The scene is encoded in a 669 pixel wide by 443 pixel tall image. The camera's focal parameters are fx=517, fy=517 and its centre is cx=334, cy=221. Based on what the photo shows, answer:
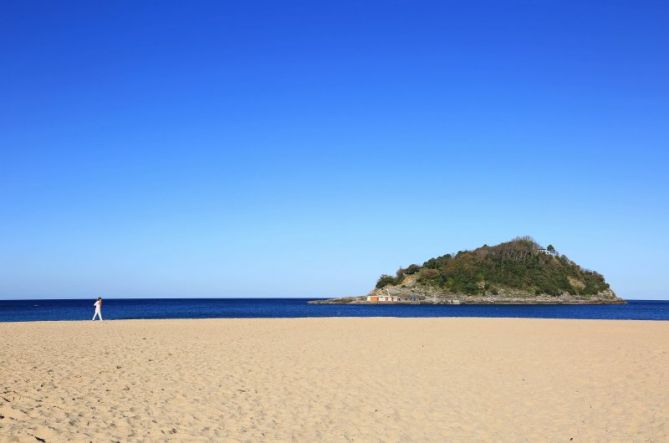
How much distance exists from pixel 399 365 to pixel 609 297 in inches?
6504

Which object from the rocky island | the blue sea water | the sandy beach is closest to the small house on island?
the rocky island

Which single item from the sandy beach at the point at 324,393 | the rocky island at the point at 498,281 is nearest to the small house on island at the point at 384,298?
the rocky island at the point at 498,281

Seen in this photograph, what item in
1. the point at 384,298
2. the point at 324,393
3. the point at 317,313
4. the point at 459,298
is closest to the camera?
the point at 324,393

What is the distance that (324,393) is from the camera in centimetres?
1204

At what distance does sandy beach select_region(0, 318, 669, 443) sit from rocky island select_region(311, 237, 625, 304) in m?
124

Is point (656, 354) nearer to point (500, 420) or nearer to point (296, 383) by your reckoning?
point (500, 420)

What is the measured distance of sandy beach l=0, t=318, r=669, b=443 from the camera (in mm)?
8992

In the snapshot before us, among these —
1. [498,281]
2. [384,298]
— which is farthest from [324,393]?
[498,281]

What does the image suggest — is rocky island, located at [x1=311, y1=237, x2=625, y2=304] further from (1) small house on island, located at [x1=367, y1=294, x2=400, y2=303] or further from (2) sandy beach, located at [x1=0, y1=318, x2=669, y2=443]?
(2) sandy beach, located at [x1=0, y1=318, x2=669, y2=443]

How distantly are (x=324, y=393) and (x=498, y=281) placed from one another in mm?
149653

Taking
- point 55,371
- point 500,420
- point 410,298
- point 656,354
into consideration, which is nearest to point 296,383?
point 500,420

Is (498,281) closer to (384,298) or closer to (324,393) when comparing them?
(384,298)

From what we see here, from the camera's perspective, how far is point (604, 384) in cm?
1355

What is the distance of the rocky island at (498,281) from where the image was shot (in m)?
147
